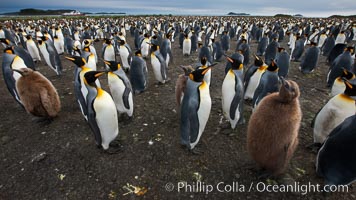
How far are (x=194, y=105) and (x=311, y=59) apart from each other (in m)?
6.80

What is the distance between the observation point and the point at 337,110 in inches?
123

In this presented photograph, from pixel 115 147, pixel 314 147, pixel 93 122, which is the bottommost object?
pixel 115 147

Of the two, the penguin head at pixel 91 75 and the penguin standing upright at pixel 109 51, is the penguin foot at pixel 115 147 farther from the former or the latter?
the penguin standing upright at pixel 109 51

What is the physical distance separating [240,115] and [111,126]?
8.08ft

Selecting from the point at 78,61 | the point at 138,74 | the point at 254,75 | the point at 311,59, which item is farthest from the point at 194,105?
the point at 311,59

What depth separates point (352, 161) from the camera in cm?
230

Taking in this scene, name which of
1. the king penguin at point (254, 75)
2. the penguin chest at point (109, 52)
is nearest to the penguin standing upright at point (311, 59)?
the king penguin at point (254, 75)

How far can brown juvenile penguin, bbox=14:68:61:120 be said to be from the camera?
393 cm

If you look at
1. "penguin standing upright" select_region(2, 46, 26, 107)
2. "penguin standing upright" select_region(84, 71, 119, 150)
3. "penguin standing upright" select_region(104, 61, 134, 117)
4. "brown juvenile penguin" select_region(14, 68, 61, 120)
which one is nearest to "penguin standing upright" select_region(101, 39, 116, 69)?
"penguin standing upright" select_region(2, 46, 26, 107)

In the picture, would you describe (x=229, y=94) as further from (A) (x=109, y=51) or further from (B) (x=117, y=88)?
(A) (x=109, y=51)

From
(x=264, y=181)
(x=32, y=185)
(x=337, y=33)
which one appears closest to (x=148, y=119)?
(x=32, y=185)

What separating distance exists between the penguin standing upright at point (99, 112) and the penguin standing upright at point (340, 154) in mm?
3041

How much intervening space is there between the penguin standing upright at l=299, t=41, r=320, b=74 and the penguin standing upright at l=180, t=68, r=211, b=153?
6.47 m

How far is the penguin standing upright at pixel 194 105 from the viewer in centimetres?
329
